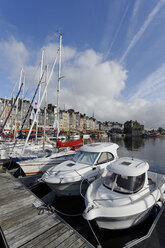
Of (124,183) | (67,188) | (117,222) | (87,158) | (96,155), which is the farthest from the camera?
(87,158)

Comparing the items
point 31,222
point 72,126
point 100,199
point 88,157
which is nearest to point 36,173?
→ point 88,157

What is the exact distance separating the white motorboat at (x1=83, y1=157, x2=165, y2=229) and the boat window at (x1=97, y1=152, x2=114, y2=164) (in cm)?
173

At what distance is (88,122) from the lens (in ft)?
359

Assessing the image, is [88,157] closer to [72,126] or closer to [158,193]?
[158,193]

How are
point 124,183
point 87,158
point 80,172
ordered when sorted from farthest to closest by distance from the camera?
point 87,158 < point 80,172 < point 124,183

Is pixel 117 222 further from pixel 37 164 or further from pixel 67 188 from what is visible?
pixel 37 164

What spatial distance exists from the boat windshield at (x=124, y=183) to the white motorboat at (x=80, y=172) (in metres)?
1.38

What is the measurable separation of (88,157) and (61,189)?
258cm

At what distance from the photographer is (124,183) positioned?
534cm

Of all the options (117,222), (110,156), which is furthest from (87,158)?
(117,222)

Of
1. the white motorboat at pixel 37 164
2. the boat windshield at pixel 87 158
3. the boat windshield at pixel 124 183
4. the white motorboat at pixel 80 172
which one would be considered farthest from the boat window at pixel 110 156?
the white motorboat at pixel 37 164

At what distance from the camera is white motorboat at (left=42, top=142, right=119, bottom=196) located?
6.32m

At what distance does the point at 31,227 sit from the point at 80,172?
335 cm

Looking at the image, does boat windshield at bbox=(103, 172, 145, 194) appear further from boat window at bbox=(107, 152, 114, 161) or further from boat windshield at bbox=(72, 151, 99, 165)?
boat window at bbox=(107, 152, 114, 161)
